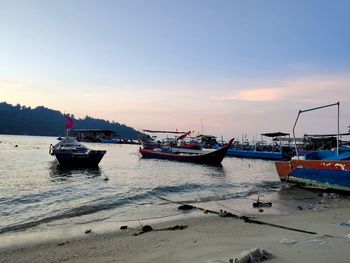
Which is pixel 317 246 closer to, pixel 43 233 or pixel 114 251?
pixel 114 251

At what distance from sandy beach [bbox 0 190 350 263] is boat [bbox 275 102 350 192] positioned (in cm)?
503

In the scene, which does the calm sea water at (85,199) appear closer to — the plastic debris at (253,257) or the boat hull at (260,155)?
the plastic debris at (253,257)

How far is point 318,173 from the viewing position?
638 inches

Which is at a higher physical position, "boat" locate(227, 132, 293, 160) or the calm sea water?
"boat" locate(227, 132, 293, 160)

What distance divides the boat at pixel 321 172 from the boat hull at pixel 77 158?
55.4 feet

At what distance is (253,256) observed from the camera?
5215mm

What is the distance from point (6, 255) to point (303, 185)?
13881mm

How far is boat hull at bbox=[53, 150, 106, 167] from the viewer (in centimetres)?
3048

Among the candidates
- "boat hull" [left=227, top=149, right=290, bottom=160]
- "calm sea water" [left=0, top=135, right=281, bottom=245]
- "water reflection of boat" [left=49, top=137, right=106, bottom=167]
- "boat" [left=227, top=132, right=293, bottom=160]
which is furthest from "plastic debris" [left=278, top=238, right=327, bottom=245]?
"boat hull" [left=227, top=149, right=290, bottom=160]

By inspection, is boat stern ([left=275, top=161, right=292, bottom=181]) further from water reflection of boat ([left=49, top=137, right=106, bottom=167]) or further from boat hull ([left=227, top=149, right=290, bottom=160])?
boat hull ([left=227, top=149, right=290, bottom=160])

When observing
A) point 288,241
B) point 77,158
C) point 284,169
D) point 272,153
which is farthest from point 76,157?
point 272,153

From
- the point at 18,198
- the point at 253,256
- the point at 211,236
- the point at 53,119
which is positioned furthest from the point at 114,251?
the point at 53,119

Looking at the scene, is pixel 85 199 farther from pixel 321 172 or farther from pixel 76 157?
pixel 76 157

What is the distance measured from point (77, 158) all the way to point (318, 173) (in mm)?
20293
